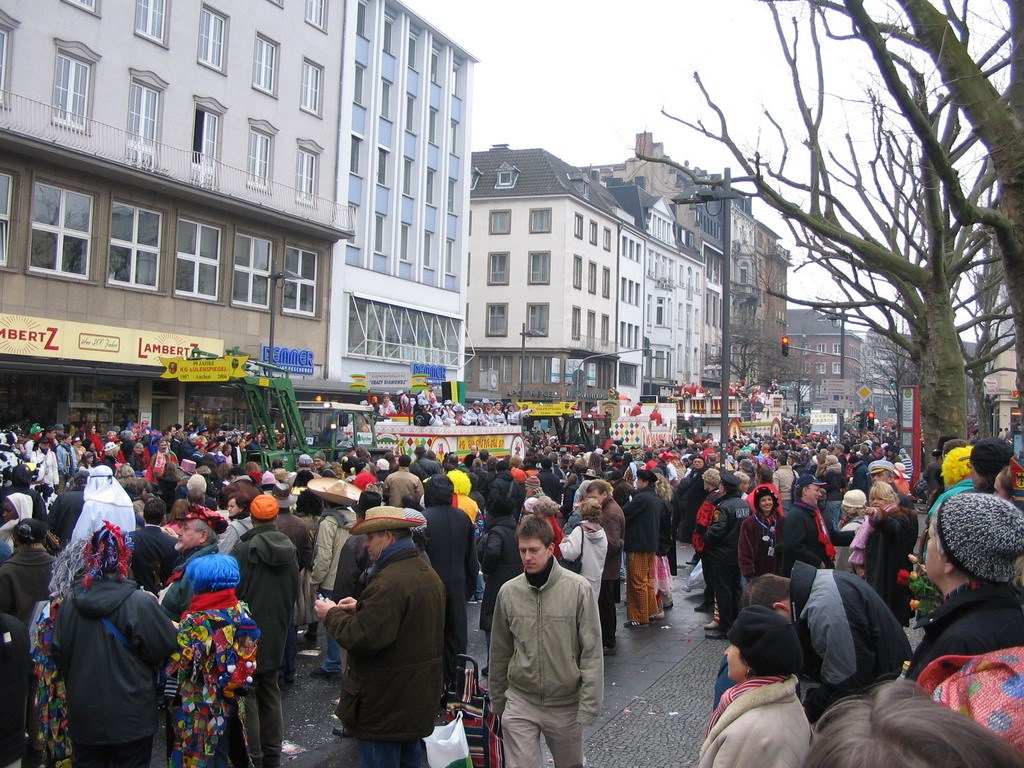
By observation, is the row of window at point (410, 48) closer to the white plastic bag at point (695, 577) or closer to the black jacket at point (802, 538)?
the white plastic bag at point (695, 577)

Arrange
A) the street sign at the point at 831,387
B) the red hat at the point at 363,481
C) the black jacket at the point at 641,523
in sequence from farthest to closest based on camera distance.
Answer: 1. the street sign at the point at 831,387
2. the red hat at the point at 363,481
3. the black jacket at the point at 641,523

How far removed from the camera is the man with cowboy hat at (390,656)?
14.5 feet

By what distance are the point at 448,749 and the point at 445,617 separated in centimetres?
100

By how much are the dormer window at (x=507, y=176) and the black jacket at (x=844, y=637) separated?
56091 mm

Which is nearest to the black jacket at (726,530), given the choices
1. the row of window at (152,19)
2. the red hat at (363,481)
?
the red hat at (363,481)

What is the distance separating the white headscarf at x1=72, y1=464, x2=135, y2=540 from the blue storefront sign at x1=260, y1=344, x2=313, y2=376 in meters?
22.1

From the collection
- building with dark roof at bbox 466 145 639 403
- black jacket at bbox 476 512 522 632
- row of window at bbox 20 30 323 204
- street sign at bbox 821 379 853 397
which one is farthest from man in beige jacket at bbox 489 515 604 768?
street sign at bbox 821 379 853 397

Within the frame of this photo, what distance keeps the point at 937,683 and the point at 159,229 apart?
92.3ft

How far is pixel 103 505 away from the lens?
793 centimetres

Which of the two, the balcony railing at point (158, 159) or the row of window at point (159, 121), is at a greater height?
the row of window at point (159, 121)

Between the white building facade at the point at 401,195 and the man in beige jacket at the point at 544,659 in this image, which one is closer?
the man in beige jacket at the point at 544,659

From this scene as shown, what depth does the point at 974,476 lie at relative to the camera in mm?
5977

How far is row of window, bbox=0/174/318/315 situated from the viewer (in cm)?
2361

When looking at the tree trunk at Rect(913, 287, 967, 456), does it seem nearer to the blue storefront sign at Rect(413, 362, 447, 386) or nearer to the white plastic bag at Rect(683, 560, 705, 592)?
the white plastic bag at Rect(683, 560, 705, 592)
